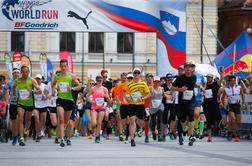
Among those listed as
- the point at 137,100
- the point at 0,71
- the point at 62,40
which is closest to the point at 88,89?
the point at 137,100

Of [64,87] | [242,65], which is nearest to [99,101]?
[64,87]

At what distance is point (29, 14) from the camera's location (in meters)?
29.0

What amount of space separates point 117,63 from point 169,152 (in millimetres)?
42593

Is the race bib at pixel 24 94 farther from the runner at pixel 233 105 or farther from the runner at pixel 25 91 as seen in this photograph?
the runner at pixel 233 105

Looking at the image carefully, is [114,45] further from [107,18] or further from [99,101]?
[99,101]

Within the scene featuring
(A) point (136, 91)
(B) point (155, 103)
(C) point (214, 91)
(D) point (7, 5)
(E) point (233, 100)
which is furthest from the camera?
(D) point (7, 5)

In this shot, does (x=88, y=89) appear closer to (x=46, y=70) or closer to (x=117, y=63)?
(x=46, y=70)

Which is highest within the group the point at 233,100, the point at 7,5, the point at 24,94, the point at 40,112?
the point at 7,5

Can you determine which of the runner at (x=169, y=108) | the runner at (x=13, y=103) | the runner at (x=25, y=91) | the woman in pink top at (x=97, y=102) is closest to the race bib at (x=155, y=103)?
the runner at (x=169, y=108)

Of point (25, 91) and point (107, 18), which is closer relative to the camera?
point (25, 91)

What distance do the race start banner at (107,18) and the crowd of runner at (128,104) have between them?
6.79 feet

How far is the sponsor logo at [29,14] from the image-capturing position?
1140 inches

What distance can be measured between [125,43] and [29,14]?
110 feet

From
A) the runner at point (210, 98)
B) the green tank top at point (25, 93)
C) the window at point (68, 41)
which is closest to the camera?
the green tank top at point (25, 93)
